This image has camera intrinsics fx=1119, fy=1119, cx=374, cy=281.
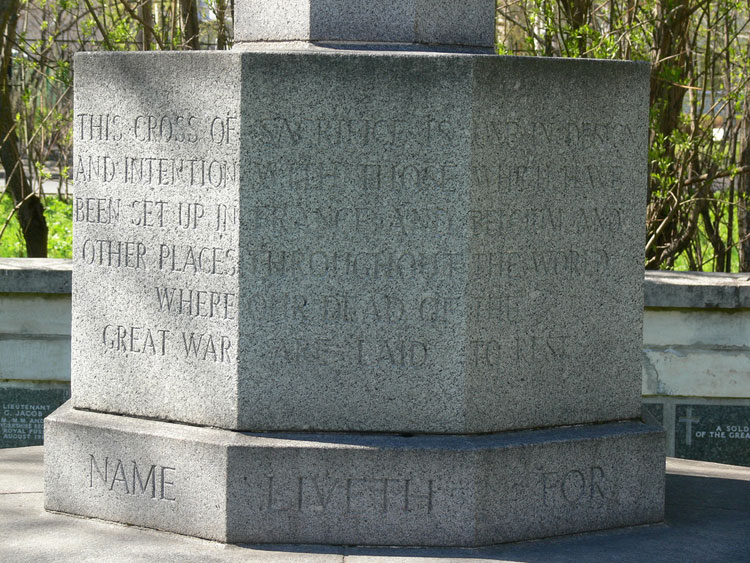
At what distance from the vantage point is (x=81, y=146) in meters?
4.41

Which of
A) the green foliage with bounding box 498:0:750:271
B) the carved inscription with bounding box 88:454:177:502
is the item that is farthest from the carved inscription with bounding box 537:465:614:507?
the green foliage with bounding box 498:0:750:271

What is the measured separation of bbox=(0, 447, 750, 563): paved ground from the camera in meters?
3.96

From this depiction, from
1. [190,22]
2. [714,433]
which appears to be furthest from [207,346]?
[190,22]

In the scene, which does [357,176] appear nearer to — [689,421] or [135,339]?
[135,339]

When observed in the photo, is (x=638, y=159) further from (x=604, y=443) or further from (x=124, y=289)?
(x=124, y=289)

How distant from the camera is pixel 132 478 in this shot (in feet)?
14.0

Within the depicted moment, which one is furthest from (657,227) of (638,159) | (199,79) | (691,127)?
(199,79)

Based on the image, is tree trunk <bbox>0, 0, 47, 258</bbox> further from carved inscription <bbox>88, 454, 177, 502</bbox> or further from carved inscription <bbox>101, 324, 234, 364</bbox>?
carved inscription <bbox>88, 454, 177, 502</bbox>

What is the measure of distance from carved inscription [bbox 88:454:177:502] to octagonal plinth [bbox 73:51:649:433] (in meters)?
0.21

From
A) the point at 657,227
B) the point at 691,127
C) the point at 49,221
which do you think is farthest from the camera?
the point at 49,221

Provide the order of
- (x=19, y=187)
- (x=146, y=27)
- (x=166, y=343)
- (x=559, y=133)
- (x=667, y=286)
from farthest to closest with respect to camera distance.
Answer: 1. (x=19, y=187)
2. (x=146, y=27)
3. (x=667, y=286)
4. (x=166, y=343)
5. (x=559, y=133)

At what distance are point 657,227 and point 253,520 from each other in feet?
14.0

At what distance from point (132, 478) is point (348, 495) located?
2.82ft

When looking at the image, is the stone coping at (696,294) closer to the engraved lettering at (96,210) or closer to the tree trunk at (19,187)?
the engraved lettering at (96,210)
